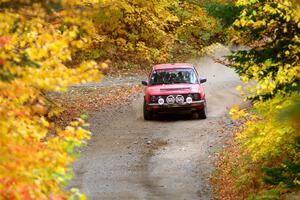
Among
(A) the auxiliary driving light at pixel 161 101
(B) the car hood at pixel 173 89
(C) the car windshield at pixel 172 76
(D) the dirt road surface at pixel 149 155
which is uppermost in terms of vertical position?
(C) the car windshield at pixel 172 76

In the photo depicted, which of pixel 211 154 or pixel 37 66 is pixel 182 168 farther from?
pixel 37 66

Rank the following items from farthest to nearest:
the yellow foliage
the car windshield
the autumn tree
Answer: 1. the car windshield
2. the autumn tree
3. the yellow foliage

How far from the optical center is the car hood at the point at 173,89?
21.0 meters

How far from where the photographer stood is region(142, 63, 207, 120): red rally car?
20.9 metres

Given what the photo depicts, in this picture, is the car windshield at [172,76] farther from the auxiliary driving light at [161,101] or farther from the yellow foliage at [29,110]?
the yellow foliage at [29,110]

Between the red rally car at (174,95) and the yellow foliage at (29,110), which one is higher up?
the yellow foliage at (29,110)

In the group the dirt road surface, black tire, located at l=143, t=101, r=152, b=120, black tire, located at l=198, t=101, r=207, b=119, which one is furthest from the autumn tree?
black tire, located at l=143, t=101, r=152, b=120

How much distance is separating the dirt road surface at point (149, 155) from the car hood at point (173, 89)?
3.74 ft

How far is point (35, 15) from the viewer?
6496 mm

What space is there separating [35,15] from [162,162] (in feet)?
35.7

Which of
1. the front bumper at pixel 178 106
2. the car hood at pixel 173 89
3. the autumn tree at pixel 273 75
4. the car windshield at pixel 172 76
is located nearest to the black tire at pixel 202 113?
the front bumper at pixel 178 106

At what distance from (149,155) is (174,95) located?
385 cm

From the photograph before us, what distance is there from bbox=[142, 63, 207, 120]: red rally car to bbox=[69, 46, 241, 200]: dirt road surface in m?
0.55

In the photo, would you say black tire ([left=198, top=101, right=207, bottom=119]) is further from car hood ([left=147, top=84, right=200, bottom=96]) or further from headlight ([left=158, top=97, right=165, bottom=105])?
headlight ([left=158, top=97, right=165, bottom=105])
